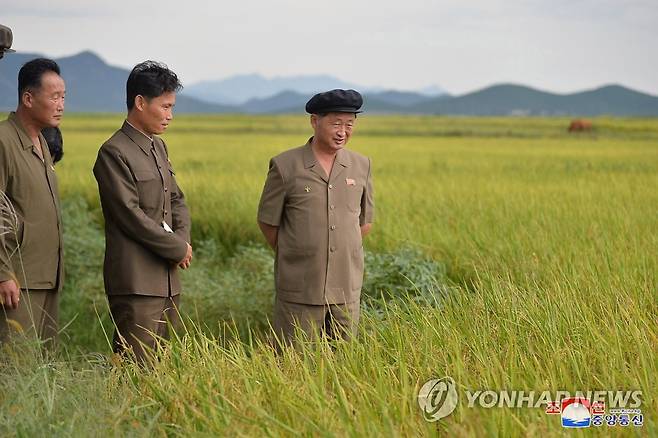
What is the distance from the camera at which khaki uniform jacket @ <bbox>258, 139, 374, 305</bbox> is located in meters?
4.40

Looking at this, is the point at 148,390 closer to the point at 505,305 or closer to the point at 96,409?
the point at 96,409

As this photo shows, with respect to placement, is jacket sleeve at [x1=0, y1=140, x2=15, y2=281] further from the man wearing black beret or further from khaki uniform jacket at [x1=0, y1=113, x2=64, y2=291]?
the man wearing black beret

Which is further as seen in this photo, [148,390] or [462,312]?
[462,312]

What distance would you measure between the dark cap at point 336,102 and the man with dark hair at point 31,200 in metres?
1.15

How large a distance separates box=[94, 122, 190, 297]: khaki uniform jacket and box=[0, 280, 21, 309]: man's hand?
0.46m

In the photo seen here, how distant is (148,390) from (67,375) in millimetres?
309

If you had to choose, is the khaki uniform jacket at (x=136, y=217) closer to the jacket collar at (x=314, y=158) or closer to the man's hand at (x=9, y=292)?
the man's hand at (x=9, y=292)

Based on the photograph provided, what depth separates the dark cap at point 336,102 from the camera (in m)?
4.24

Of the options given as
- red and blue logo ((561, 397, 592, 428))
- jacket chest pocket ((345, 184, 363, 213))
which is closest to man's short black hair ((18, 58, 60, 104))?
jacket chest pocket ((345, 184, 363, 213))

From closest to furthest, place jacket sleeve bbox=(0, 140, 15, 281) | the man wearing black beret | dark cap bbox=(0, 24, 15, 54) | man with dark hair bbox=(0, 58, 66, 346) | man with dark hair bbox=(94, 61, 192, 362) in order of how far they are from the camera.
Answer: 1. dark cap bbox=(0, 24, 15, 54)
2. jacket sleeve bbox=(0, 140, 15, 281)
3. man with dark hair bbox=(0, 58, 66, 346)
4. man with dark hair bbox=(94, 61, 192, 362)
5. the man wearing black beret

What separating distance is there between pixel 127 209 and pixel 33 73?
2.41 feet

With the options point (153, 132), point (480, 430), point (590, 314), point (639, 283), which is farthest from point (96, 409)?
point (639, 283)

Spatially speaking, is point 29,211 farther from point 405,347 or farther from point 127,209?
point 405,347

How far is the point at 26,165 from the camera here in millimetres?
4242
